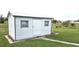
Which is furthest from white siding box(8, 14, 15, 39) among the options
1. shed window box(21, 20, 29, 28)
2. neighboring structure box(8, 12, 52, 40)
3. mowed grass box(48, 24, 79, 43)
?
mowed grass box(48, 24, 79, 43)

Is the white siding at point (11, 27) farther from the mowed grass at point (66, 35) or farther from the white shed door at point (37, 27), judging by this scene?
the mowed grass at point (66, 35)

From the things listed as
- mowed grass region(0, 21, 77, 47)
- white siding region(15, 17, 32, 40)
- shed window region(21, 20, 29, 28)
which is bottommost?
mowed grass region(0, 21, 77, 47)

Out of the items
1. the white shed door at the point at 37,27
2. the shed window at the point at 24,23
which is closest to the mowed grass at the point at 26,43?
the white shed door at the point at 37,27

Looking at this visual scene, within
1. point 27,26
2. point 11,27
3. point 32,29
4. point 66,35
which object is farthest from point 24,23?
point 66,35

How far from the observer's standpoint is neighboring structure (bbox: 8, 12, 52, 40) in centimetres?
317

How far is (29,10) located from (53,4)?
59 centimetres

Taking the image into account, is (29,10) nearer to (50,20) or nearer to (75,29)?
(50,20)

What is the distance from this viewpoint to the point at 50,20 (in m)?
3.38

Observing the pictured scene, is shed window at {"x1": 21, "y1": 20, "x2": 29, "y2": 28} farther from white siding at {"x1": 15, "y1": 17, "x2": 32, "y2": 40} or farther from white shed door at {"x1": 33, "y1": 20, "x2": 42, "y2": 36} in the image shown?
white shed door at {"x1": 33, "y1": 20, "x2": 42, "y2": 36}

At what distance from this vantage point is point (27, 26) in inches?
141

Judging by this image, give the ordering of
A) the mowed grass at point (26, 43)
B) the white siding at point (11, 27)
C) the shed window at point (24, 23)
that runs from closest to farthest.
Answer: the mowed grass at point (26, 43) → the white siding at point (11, 27) → the shed window at point (24, 23)

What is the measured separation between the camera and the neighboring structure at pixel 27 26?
317 cm

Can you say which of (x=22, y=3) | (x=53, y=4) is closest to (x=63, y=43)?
(x=53, y=4)
